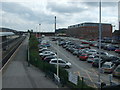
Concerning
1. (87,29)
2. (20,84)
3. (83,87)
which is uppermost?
(87,29)

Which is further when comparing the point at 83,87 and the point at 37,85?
the point at 37,85

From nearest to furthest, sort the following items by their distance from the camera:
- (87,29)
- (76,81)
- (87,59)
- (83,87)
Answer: (83,87)
(76,81)
(87,59)
(87,29)

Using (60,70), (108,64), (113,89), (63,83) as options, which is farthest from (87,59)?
(113,89)

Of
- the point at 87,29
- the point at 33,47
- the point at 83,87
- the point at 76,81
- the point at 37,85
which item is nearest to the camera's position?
the point at 83,87

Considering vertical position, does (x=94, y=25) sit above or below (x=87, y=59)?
above

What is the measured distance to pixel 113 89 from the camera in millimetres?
12070

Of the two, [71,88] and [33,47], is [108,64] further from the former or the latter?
[33,47]

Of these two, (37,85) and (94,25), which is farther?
(94,25)

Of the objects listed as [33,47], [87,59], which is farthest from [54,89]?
[33,47]

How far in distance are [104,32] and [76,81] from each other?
91.8m

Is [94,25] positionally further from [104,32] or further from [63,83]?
[63,83]

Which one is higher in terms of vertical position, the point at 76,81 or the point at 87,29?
the point at 87,29

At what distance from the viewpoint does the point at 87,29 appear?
9944cm

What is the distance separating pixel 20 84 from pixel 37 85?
162 centimetres
